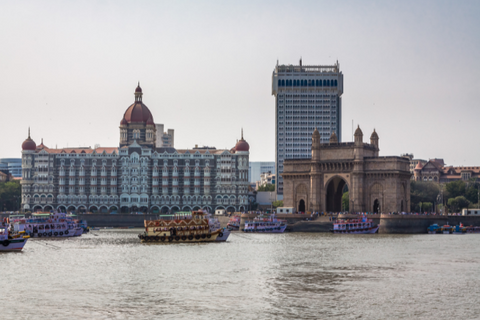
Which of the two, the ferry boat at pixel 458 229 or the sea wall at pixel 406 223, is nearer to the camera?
the sea wall at pixel 406 223

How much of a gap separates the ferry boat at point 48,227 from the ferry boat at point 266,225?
32.5 metres

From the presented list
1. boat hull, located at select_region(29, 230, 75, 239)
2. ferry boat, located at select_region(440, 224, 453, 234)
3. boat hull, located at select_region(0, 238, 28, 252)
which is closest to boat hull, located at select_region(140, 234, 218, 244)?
boat hull, located at select_region(0, 238, 28, 252)

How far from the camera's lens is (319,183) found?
168875 mm

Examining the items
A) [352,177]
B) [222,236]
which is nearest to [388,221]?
[352,177]

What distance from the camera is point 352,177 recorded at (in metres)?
164

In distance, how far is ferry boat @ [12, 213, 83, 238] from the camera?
13431 cm

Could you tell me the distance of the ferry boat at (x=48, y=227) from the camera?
134 m

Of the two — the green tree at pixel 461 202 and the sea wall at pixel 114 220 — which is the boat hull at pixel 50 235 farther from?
the green tree at pixel 461 202

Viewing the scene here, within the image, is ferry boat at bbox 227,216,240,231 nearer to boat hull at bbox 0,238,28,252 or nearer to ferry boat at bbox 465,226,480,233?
ferry boat at bbox 465,226,480,233

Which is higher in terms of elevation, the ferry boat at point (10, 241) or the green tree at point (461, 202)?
the green tree at point (461, 202)

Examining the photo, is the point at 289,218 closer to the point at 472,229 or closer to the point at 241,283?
the point at 472,229

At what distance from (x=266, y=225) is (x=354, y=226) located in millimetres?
17225

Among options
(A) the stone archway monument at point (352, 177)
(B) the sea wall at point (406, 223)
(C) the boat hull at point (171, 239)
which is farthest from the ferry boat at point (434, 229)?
(C) the boat hull at point (171, 239)

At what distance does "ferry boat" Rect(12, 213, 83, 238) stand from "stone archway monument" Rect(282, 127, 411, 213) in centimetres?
5062
